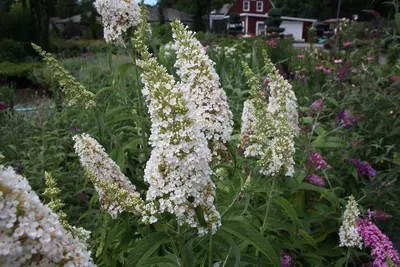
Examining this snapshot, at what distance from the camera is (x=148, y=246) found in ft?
5.26

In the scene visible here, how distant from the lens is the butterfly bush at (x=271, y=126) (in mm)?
1999

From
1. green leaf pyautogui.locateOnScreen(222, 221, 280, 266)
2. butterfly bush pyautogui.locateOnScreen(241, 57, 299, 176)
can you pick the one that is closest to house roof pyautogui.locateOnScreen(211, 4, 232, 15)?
butterfly bush pyautogui.locateOnScreen(241, 57, 299, 176)

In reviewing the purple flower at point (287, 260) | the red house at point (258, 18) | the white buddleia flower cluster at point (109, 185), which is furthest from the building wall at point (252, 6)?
the white buddleia flower cluster at point (109, 185)

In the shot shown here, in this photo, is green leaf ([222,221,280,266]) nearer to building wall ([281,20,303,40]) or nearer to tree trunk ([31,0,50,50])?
tree trunk ([31,0,50,50])

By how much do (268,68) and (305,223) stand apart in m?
1.00

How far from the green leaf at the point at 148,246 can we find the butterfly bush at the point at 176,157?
0.43 ft

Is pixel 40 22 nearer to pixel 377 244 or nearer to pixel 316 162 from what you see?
pixel 316 162

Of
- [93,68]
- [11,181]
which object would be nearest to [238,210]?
[11,181]

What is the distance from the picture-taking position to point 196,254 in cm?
200

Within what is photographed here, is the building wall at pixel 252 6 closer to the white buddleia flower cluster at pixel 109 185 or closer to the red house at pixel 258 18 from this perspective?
the red house at pixel 258 18

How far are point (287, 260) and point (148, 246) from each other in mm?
1105

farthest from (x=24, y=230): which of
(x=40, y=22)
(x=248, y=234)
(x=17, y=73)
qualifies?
(x=40, y=22)

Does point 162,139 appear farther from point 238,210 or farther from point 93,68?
point 93,68

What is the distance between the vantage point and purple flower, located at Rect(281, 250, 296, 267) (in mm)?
2429
